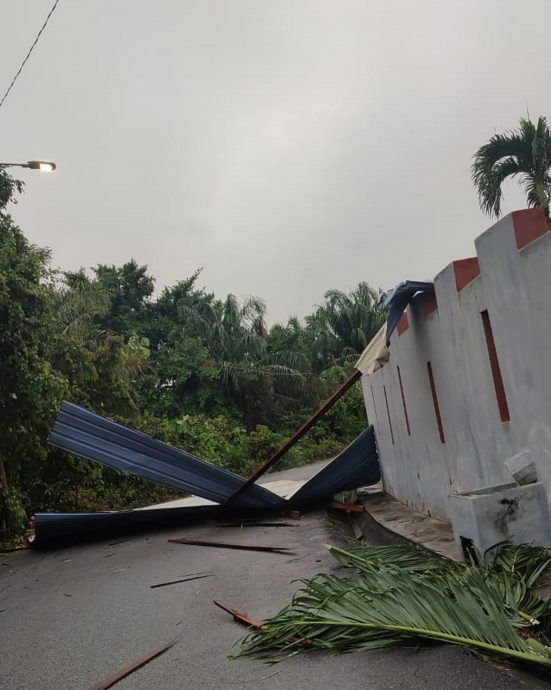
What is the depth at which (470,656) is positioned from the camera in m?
3.17

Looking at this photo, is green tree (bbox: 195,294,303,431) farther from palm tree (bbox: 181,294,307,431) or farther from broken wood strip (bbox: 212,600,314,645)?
broken wood strip (bbox: 212,600,314,645)

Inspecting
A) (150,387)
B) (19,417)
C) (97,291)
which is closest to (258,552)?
(19,417)

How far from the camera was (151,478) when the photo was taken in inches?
382

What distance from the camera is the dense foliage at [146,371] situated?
1132 cm

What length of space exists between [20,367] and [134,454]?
9.14ft

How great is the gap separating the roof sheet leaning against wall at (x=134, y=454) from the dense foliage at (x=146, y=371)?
6.88ft

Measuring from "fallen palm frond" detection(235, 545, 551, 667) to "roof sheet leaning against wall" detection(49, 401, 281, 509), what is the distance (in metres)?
5.53

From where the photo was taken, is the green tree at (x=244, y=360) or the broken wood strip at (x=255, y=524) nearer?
the broken wood strip at (x=255, y=524)

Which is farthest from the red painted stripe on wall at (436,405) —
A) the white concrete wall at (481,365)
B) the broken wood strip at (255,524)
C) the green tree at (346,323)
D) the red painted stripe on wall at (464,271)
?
the green tree at (346,323)

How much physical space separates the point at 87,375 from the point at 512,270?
38.1 feet

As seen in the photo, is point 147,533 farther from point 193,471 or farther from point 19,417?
point 19,417

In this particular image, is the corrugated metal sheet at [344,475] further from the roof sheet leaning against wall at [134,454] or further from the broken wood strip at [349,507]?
the roof sheet leaning against wall at [134,454]

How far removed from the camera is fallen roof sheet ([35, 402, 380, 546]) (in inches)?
368

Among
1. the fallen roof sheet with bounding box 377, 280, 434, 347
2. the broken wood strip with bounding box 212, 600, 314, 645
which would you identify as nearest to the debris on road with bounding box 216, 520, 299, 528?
the fallen roof sheet with bounding box 377, 280, 434, 347
